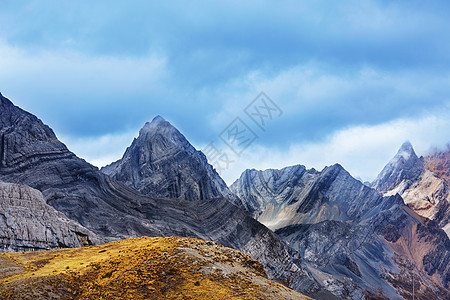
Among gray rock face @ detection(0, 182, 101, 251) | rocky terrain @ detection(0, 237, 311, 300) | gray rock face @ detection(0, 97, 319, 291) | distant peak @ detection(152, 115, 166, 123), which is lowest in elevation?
rocky terrain @ detection(0, 237, 311, 300)

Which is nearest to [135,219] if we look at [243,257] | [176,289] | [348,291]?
[243,257]

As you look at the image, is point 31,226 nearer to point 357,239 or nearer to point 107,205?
point 107,205

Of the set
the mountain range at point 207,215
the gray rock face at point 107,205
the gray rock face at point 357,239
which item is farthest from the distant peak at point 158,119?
the gray rock face at point 357,239

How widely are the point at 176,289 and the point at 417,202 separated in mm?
201723

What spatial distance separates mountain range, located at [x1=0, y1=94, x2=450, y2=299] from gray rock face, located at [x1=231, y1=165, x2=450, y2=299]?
0.49m

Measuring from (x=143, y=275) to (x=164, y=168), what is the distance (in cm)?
10101

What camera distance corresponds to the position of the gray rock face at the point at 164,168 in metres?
115

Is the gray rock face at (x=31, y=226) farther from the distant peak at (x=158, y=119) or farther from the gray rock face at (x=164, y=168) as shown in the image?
the distant peak at (x=158, y=119)

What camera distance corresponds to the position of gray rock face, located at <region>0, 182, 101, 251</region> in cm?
4128

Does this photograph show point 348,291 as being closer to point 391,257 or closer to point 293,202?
Answer: point 391,257

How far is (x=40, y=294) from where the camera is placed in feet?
66.6

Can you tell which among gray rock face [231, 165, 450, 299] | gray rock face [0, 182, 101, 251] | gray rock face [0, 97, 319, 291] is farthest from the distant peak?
gray rock face [0, 182, 101, 251]

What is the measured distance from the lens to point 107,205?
69.7m

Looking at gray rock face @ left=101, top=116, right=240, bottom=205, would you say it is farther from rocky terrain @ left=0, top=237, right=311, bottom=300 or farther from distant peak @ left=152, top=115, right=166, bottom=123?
rocky terrain @ left=0, top=237, right=311, bottom=300
